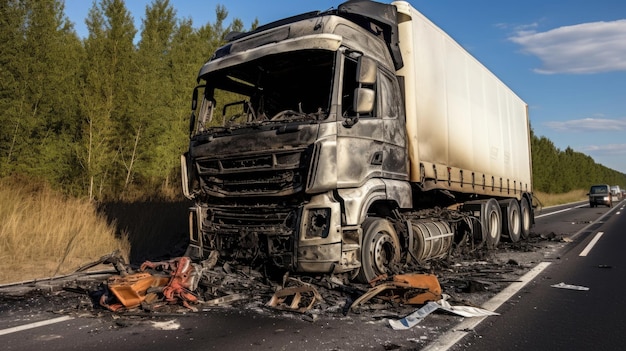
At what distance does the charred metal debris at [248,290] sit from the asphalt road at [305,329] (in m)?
0.15

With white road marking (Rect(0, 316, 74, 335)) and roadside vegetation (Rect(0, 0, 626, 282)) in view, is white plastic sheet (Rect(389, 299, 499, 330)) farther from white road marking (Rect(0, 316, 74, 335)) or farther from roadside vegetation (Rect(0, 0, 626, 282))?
roadside vegetation (Rect(0, 0, 626, 282))

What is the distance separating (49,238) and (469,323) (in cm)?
778

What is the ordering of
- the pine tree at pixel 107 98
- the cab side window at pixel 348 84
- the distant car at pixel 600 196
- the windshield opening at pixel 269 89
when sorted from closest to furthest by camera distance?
1. the cab side window at pixel 348 84
2. the windshield opening at pixel 269 89
3. the pine tree at pixel 107 98
4. the distant car at pixel 600 196

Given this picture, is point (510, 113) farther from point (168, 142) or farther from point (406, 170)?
point (168, 142)

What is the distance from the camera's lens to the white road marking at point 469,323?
364 cm

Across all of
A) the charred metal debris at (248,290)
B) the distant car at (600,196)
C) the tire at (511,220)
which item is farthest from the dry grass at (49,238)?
the distant car at (600,196)

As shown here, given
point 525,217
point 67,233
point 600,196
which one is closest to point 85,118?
point 67,233

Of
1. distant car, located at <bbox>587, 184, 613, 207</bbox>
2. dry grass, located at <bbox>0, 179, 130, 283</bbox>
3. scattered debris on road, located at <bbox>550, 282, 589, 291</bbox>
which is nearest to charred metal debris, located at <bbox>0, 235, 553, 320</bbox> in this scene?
scattered debris on road, located at <bbox>550, 282, 589, 291</bbox>

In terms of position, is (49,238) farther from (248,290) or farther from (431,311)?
(431,311)

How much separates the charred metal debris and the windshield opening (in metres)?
1.91

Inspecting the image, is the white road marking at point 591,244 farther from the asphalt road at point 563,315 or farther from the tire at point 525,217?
the asphalt road at point 563,315

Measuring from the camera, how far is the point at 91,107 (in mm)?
15391

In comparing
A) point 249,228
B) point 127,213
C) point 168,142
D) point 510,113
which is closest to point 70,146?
point 168,142

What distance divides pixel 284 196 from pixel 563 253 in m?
7.19
